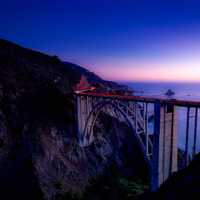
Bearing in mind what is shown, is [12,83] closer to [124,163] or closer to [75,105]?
[75,105]

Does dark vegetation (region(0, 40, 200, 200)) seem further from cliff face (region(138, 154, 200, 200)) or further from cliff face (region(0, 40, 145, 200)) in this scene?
cliff face (region(138, 154, 200, 200))

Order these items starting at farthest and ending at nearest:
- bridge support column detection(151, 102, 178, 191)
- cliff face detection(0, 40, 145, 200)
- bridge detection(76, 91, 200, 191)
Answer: cliff face detection(0, 40, 145, 200)
bridge support column detection(151, 102, 178, 191)
bridge detection(76, 91, 200, 191)

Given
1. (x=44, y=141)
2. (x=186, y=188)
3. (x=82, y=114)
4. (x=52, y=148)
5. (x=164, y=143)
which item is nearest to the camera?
(x=186, y=188)

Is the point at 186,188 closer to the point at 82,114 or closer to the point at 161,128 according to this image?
the point at 161,128

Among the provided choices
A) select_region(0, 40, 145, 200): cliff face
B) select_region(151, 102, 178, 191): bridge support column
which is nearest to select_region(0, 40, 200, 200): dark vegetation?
select_region(0, 40, 145, 200): cliff face

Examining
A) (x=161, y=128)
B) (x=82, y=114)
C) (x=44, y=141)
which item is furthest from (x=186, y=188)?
(x=82, y=114)

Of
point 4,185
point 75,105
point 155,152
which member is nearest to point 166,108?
point 155,152
